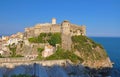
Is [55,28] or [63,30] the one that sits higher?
[55,28]

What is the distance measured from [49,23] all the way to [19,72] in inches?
729

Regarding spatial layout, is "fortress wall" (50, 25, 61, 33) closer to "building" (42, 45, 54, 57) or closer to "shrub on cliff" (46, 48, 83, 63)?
"shrub on cliff" (46, 48, 83, 63)

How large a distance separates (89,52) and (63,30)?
614 centimetres

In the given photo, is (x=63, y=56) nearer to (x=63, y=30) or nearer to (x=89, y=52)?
(x=63, y=30)

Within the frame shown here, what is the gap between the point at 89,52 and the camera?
6350 centimetres

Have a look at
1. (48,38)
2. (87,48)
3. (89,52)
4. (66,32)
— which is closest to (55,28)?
(48,38)

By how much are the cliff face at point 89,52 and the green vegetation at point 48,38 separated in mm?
2970

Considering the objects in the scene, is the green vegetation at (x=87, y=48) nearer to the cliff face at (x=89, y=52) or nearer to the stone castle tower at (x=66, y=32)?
the cliff face at (x=89, y=52)

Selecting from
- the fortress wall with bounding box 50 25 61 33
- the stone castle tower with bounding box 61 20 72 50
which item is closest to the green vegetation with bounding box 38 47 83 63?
the stone castle tower with bounding box 61 20 72 50

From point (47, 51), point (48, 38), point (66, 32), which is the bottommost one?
point (47, 51)

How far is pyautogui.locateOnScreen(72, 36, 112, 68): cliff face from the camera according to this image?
203 feet

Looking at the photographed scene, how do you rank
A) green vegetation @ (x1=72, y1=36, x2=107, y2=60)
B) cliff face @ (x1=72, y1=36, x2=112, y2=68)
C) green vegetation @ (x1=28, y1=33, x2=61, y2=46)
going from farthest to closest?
green vegetation @ (x1=28, y1=33, x2=61, y2=46), green vegetation @ (x1=72, y1=36, x2=107, y2=60), cliff face @ (x1=72, y1=36, x2=112, y2=68)

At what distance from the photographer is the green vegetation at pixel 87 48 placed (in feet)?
205

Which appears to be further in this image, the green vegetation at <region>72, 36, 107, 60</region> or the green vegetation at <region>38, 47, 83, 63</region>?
the green vegetation at <region>72, 36, 107, 60</region>
